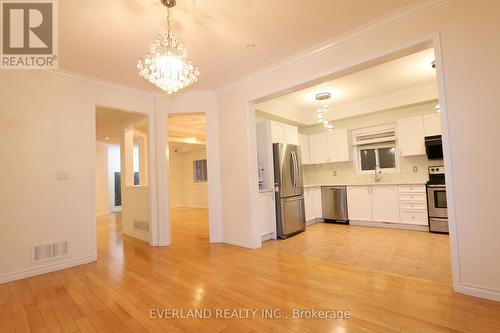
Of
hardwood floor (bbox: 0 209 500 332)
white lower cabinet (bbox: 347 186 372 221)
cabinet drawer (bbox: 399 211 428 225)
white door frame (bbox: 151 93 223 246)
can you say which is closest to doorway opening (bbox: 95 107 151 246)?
white door frame (bbox: 151 93 223 246)

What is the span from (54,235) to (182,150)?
7.52 metres

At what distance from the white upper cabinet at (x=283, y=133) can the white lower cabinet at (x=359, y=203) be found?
174cm

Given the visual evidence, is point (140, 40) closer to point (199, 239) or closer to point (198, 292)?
point (198, 292)

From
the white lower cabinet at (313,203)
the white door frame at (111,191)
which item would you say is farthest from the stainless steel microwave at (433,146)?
the white door frame at (111,191)

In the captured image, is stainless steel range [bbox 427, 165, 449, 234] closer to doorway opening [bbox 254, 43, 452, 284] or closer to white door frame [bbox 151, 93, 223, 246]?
doorway opening [bbox 254, 43, 452, 284]

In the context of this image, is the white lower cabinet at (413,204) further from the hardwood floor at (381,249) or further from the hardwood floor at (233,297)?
the hardwood floor at (233,297)

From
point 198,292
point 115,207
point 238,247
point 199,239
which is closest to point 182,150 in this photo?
point 115,207

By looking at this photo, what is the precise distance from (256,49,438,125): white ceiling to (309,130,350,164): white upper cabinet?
0.43m

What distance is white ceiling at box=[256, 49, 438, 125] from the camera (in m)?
3.72

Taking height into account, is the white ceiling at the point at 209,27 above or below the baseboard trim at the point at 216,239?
above

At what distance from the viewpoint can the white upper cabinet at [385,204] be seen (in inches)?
185

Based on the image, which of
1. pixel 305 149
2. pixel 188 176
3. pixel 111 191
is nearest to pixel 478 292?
pixel 305 149

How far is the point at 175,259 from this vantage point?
131 inches

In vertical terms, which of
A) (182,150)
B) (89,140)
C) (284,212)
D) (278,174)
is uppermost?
(182,150)
